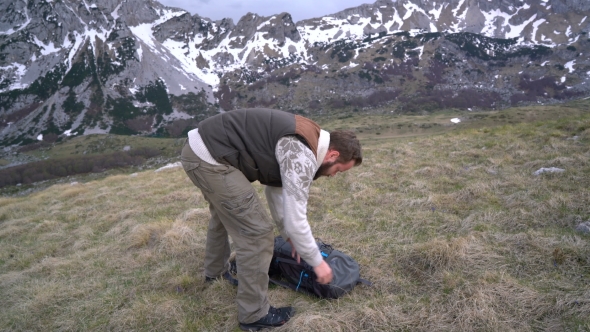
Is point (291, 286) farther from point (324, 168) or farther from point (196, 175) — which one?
point (196, 175)

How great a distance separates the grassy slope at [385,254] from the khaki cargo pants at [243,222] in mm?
509

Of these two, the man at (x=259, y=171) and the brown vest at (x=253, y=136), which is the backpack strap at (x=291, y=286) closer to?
the man at (x=259, y=171)

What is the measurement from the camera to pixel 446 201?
7430 mm

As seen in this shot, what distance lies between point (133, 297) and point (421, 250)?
4.64m

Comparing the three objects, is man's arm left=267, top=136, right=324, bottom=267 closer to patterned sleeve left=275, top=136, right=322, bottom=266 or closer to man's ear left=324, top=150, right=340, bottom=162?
patterned sleeve left=275, top=136, right=322, bottom=266

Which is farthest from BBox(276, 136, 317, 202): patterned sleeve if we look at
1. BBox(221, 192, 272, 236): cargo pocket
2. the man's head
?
BBox(221, 192, 272, 236): cargo pocket

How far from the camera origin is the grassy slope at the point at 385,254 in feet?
12.9

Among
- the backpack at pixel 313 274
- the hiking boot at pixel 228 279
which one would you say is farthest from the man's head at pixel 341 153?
the hiking boot at pixel 228 279

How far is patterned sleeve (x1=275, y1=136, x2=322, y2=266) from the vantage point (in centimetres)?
340

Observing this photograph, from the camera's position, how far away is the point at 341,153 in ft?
12.3

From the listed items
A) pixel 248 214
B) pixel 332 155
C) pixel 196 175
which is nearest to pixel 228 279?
pixel 248 214

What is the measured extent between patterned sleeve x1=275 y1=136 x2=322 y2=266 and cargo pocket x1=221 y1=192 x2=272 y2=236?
0.47m

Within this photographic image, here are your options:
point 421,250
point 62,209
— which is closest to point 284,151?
point 421,250

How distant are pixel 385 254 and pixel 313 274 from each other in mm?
1551
